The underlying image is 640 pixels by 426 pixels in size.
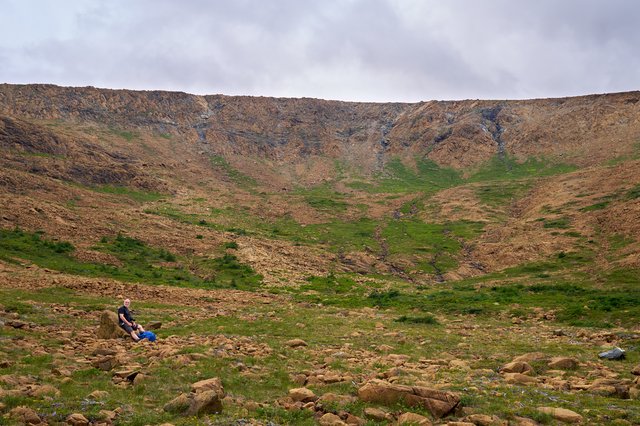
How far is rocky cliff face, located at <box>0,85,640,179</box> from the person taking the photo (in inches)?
4919

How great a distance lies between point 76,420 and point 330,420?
5464mm

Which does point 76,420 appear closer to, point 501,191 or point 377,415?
point 377,415

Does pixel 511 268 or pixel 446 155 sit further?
pixel 446 155

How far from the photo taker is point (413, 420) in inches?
414

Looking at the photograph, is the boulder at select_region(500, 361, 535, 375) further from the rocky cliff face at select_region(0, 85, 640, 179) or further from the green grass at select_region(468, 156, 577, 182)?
the rocky cliff face at select_region(0, 85, 640, 179)

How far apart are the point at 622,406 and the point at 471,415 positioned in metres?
4.30

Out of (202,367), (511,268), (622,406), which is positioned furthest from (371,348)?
(511,268)

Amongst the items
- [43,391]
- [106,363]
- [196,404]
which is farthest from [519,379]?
[43,391]

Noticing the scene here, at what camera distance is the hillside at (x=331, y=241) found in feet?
58.3

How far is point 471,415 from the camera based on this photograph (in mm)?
10867

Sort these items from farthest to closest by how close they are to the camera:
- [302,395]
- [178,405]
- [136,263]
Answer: [136,263], [302,395], [178,405]

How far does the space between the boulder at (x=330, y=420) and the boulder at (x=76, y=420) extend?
5073 millimetres

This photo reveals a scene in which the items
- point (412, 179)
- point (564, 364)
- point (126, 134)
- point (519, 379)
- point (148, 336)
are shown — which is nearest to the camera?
point (519, 379)

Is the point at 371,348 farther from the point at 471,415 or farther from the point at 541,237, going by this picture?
the point at 541,237
